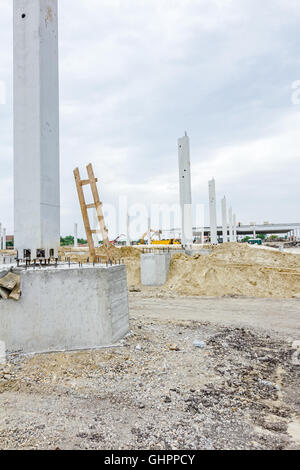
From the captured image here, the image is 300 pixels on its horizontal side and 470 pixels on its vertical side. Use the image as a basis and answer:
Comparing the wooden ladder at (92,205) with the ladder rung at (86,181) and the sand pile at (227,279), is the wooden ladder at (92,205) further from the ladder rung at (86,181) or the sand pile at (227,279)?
the sand pile at (227,279)

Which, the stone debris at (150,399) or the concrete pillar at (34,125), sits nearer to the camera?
the stone debris at (150,399)

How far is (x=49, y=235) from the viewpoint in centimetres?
662

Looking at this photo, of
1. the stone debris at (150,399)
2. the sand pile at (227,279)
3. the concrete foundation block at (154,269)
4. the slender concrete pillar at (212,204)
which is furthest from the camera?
the slender concrete pillar at (212,204)

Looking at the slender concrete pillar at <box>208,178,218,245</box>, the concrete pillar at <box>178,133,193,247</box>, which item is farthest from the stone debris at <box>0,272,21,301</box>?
the slender concrete pillar at <box>208,178,218,245</box>

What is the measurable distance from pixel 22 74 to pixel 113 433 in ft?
22.0

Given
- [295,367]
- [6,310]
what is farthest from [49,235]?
[295,367]

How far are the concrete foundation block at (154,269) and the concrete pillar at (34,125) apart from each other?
9.05 m

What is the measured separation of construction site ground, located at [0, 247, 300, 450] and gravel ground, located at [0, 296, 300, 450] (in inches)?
0.5

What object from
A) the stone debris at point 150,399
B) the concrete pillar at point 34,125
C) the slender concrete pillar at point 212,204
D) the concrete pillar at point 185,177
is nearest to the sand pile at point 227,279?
the concrete pillar at point 185,177

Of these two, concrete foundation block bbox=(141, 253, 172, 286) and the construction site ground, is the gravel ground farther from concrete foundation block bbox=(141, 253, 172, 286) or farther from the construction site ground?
concrete foundation block bbox=(141, 253, 172, 286)

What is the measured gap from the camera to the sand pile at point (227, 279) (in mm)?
13664

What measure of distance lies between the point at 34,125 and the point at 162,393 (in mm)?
5522

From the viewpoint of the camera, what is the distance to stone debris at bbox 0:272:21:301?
5254 mm

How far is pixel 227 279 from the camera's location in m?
14.7
